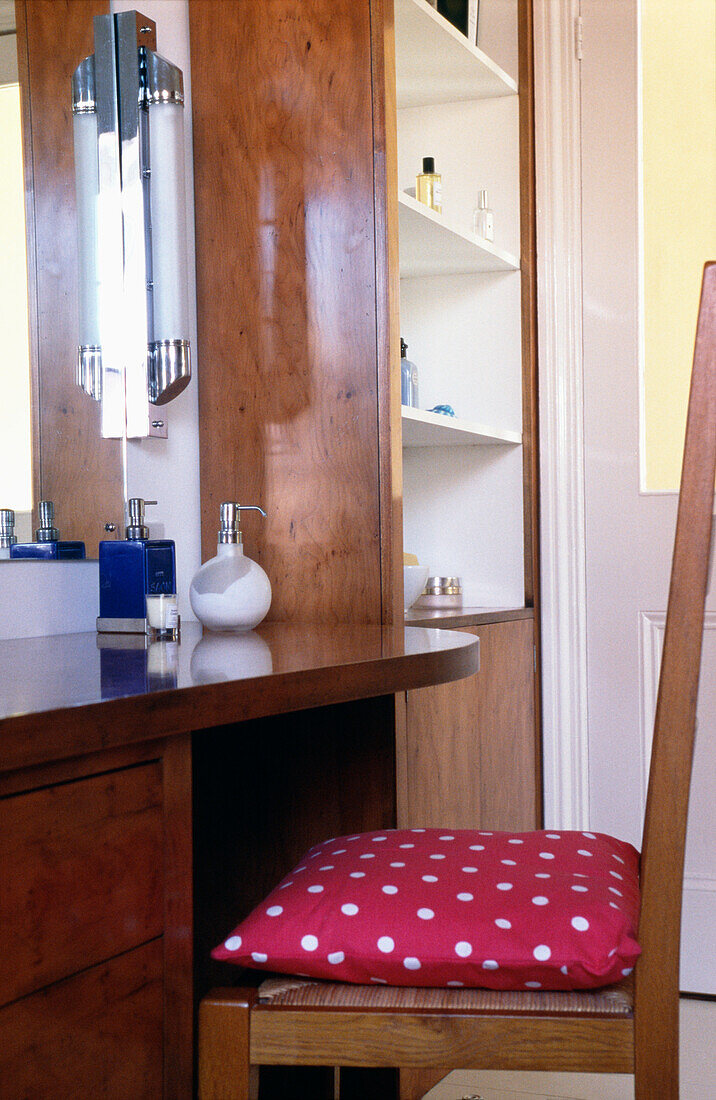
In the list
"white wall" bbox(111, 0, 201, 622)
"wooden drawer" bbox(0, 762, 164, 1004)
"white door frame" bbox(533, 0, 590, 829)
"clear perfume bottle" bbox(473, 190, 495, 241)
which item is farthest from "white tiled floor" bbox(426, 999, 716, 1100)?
"clear perfume bottle" bbox(473, 190, 495, 241)

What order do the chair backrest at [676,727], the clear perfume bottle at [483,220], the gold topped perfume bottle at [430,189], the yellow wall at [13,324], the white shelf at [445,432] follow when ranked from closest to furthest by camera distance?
the chair backrest at [676,727], the yellow wall at [13,324], the white shelf at [445,432], the gold topped perfume bottle at [430,189], the clear perfume bottle at [483,220]

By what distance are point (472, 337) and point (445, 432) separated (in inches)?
16.5

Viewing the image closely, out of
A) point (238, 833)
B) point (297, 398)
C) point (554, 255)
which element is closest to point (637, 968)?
point (238, 833)

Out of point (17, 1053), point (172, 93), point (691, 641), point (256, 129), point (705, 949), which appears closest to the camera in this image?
point (17, 1053)

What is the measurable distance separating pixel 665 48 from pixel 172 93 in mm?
1280

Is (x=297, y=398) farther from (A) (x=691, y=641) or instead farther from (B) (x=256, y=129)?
(A) (x=691, y=641)

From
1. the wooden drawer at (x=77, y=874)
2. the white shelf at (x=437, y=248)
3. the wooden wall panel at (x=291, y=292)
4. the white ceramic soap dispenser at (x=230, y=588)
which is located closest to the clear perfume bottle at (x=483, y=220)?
the white shelf at (x=437, y=248)

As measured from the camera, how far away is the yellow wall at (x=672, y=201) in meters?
2.34

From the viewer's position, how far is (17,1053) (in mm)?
706

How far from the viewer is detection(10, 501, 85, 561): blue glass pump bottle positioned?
1.46m

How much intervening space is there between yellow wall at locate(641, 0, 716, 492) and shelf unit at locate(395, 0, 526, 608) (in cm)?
29

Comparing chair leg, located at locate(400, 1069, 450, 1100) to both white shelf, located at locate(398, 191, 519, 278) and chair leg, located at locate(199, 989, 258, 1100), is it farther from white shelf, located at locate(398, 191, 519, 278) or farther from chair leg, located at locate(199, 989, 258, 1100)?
white shelf, located at locate(398, 191, 519, 278)

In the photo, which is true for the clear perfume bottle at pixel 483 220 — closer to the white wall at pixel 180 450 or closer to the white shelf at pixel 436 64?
the white shelf at pixel 436 64

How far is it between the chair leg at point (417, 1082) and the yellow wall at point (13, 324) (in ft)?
3.42
